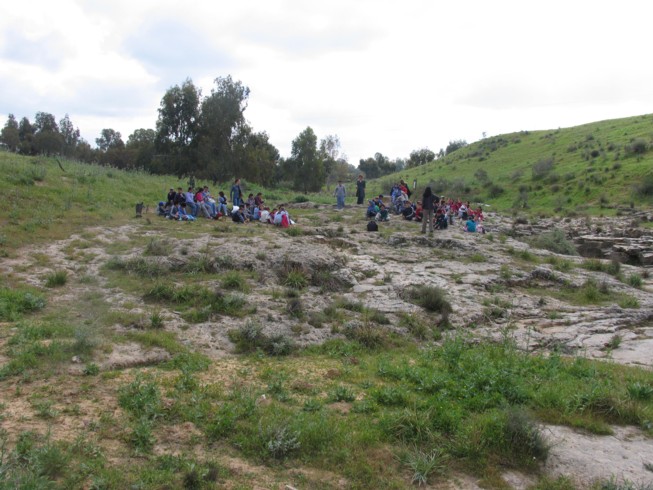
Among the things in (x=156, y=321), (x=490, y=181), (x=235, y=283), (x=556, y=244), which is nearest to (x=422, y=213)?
(x=556, y=244)

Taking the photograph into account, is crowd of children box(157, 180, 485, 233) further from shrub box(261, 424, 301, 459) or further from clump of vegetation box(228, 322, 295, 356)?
shrub box(261, 424, 301, 459)

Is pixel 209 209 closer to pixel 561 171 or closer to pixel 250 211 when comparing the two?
pixel 250 211

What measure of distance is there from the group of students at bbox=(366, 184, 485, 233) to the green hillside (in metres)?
10.8

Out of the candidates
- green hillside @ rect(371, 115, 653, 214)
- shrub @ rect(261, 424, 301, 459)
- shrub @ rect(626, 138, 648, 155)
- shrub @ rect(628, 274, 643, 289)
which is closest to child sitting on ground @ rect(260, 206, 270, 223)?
shrub @ rect(628, 274, 643, 289)

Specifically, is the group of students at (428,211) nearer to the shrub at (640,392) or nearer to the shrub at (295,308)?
the shrub at (295,308)

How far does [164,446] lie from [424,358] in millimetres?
4081

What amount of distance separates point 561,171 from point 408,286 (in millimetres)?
36211

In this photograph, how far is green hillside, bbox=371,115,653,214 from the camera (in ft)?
112

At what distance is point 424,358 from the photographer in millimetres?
7289

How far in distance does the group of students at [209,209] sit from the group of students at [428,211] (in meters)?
4.93

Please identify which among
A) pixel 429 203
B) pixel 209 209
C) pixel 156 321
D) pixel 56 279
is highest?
pixel 429 203

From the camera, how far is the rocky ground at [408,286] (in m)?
6.44

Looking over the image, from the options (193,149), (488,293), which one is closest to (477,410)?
A: (488,293)

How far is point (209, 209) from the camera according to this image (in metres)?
18.6
